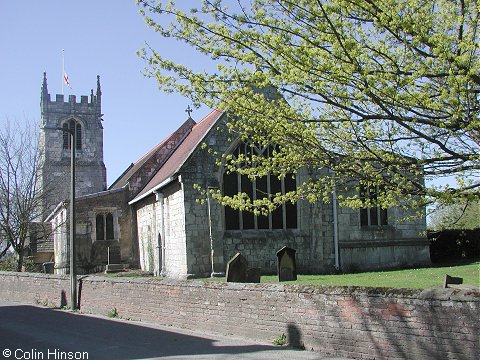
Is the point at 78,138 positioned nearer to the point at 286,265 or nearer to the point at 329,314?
the point at 286,265

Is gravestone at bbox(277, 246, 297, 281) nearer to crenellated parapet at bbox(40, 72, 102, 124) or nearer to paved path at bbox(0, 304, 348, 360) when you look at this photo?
paved path at bbox(0, 304, 348, 360)

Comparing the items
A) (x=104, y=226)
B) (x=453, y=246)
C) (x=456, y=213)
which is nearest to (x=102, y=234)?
(x=104, y=226)

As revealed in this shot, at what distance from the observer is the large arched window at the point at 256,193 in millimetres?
21734

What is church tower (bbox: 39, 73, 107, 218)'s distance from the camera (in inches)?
1999

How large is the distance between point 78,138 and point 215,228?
115 ft

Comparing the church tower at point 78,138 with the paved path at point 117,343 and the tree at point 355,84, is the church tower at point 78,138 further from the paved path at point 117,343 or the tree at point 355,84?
the tree at point 355,84

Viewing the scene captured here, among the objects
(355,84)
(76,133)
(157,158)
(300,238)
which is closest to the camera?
(355,84)

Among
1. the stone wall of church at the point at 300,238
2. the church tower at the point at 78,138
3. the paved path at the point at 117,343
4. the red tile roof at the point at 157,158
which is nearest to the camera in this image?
the paved path at the point at 117,343

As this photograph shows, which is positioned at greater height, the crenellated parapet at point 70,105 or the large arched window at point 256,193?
the crenellated parapet at point 70,105

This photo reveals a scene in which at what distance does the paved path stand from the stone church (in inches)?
269

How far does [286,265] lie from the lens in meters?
18.9

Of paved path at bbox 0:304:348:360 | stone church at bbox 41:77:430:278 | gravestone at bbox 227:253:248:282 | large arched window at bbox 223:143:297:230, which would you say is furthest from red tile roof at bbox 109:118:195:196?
paved path at bbox 0:304:348:360

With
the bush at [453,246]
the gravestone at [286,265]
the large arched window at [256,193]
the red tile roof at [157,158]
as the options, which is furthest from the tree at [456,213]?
the red tile roof at [157,158]

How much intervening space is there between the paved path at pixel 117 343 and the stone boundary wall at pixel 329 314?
11.6 inches
